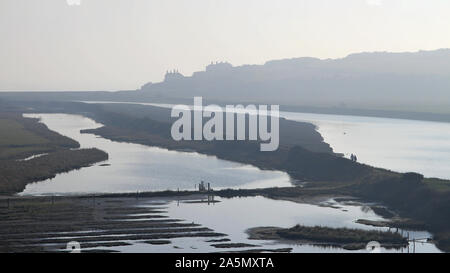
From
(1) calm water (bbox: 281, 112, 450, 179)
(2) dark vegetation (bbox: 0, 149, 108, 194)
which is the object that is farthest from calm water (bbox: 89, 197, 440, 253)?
(1) calm water (bbox: 281, 112, 450, 179)

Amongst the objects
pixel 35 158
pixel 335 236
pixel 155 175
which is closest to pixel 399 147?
pixel 155 175

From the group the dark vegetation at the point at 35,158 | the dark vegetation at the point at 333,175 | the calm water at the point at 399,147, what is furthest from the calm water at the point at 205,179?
the calm water at the point at 399,147

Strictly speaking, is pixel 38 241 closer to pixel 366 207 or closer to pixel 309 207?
pixel 309 207

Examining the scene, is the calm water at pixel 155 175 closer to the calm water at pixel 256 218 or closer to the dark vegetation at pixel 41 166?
the dark vegetation at pixel 41 166

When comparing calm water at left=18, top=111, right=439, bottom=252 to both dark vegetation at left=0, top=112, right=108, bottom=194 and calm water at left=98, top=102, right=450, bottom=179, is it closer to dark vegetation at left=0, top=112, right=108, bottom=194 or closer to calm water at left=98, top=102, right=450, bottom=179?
dark vegetation at left=0, top=112, right=108, bottom=194
